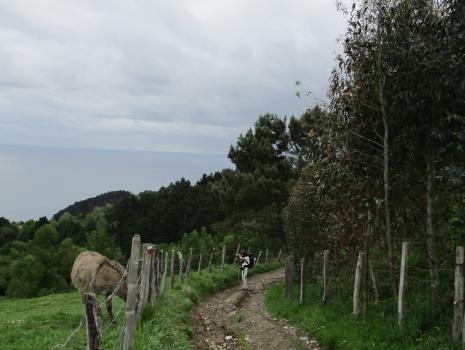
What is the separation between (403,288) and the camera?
9.60 meters

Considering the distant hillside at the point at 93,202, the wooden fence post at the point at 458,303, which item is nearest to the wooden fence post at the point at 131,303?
the wooden fence post at the point at 458,303

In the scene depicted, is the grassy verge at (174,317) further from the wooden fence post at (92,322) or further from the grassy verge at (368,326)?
the grassy verge at (368,326)

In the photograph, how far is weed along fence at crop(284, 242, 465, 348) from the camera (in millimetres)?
8406

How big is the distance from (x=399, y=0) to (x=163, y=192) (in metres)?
69.1

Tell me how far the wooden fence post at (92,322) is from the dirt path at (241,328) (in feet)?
18.4

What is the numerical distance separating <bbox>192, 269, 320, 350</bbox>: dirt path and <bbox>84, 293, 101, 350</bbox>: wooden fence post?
5.62m

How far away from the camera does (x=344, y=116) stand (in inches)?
461

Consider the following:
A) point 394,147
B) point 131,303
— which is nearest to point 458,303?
point 394,147

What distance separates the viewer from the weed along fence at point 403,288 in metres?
8.41

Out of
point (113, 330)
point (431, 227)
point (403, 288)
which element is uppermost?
point (431, 227)

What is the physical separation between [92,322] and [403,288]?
6530mm

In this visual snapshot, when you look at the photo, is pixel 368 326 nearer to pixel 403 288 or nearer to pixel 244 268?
pixel 403 288

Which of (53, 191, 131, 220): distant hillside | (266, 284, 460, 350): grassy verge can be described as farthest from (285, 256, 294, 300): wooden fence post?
(53, 191, 131, 220): distant hillside

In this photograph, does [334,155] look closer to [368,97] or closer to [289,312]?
[368,97]
